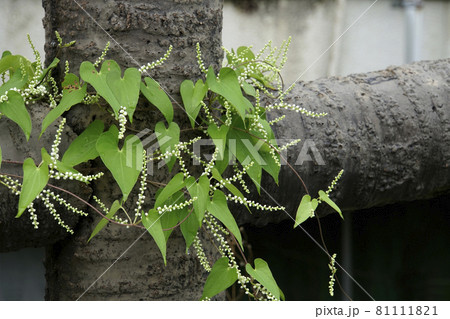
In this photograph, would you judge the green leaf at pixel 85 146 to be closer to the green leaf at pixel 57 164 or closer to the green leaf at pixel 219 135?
the green leaf at pixel 57 164

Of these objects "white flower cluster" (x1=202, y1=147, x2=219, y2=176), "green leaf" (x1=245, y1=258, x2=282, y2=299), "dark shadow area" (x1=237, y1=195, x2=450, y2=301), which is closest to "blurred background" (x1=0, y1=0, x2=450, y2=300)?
"dark shadow area" (x1=237, y1=195, x2=450, y2=301)

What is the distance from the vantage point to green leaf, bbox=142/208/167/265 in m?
0.76

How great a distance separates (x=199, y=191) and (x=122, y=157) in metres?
0.12

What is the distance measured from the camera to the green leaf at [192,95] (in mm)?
857

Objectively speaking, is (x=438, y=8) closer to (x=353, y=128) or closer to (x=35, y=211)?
(x=353, y=128)

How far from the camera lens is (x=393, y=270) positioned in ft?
6.15

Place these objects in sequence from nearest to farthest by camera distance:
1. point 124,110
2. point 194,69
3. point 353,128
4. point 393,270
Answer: point 124,110, point 194,69, point 353,128, point 393,270

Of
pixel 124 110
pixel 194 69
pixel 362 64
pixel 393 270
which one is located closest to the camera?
pixel 124 110

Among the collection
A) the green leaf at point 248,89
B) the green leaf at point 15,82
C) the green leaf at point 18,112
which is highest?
the green leaf at point 248,89

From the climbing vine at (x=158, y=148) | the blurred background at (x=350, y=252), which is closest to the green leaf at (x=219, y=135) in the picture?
the climbing vine at (x=158, y=148)

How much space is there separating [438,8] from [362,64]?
0.40 m

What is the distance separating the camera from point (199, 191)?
81cm

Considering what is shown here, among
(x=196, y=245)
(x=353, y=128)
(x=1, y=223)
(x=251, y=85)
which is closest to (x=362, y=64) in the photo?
(x=353, y=128)

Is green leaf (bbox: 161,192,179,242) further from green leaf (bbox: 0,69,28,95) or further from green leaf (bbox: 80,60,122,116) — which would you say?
green leaf (bbox: 0,69,28,95)
